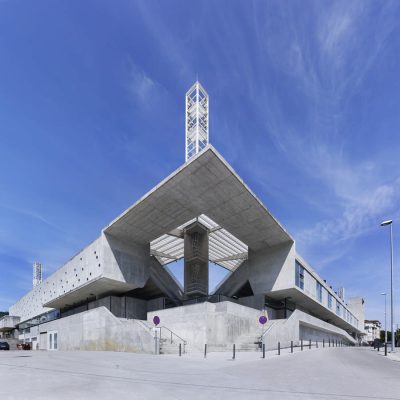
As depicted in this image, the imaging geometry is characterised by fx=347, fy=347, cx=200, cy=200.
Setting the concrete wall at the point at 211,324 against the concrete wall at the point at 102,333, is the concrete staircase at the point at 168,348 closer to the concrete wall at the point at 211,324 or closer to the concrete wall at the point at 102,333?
the concrete wall at the point at 102,333

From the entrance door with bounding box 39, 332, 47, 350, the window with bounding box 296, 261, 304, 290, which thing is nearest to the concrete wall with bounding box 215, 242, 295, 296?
the window with bounding box 296, 261, 304, 290

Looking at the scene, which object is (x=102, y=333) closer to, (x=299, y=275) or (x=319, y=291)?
(x=299, y=275)

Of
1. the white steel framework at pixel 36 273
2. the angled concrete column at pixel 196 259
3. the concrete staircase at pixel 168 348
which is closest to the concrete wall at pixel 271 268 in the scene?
the angled concrete column at pixel 196 259

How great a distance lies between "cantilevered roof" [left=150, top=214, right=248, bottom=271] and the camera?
4097 cm

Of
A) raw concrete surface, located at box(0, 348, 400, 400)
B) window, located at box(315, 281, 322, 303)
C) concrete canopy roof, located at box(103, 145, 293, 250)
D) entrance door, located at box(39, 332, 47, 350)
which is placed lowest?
entrance door, located at box(39, 332, 47, 350)

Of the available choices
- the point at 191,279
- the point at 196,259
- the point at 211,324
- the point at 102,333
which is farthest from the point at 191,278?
the point at 211,324

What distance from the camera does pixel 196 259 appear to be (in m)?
39.7

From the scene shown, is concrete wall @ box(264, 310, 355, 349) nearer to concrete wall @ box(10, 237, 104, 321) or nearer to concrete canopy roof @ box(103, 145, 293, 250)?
concrete canopy roof @ box(103, 145, 293, 250)

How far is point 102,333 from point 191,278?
42.5 ft

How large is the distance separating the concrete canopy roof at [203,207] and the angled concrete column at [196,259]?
6653 millimetres

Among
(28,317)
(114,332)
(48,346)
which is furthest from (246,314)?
(28,317)

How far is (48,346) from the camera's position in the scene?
40.2m

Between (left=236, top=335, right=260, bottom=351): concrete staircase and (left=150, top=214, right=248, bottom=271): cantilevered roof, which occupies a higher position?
(left=150, top=214, right=248, bottom=271): cantilevered roof

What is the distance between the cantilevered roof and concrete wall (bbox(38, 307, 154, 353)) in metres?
12.9
